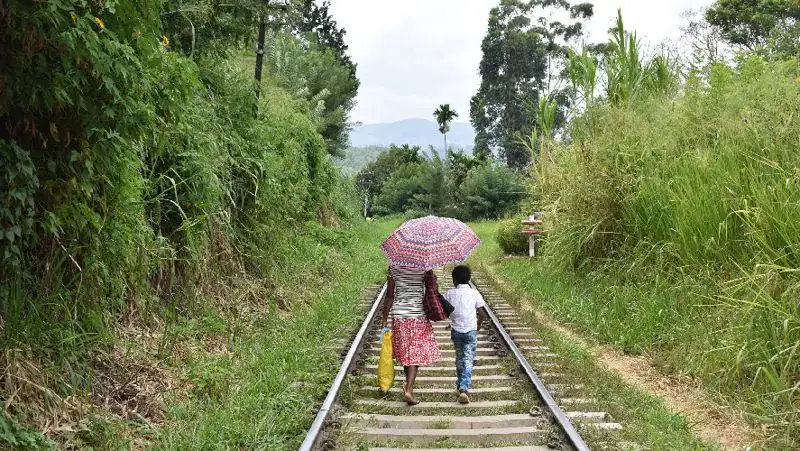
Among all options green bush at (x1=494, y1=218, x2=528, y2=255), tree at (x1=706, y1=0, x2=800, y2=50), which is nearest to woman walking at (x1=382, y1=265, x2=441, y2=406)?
green bush at (x1=494, y1=218, x2=528, y2=255)

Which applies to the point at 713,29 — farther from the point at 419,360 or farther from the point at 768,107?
the point at 419,360

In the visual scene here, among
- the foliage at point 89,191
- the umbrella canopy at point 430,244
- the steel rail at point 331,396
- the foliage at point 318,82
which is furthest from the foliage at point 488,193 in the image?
the umbrella canopy at point 430,244

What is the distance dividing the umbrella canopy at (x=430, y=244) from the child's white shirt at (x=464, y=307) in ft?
1.33

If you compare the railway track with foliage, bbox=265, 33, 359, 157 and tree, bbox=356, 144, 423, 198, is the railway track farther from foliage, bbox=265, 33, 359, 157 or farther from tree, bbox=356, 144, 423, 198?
tree, bbox=356, 144, 423, 198

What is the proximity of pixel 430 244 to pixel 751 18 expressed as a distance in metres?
31.4

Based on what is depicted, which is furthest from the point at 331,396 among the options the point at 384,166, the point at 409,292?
the point at 384,166

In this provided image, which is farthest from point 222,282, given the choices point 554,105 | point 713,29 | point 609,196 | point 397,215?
point 397,215

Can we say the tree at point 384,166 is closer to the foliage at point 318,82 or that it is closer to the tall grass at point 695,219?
the foliage at point 318,82

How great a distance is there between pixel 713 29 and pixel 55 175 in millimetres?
36528

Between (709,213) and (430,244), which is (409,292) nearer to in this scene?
(430,244)

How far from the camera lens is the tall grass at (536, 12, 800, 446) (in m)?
5.69

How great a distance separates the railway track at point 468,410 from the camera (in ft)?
15.7

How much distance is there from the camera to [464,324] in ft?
19.7

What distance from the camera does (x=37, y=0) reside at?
12.0ft
